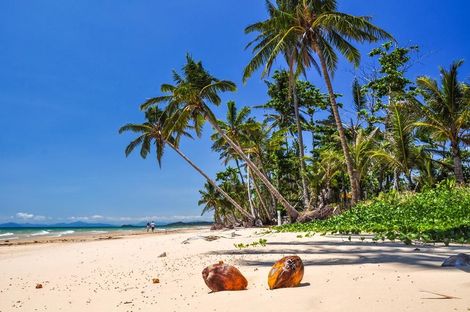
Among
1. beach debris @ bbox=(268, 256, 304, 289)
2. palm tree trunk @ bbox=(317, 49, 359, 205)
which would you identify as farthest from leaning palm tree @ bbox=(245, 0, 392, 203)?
beach debris @ bbox=(268, 256, 304, 289)

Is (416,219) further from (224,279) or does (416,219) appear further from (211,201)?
(211,201)

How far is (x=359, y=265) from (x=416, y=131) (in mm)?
17162

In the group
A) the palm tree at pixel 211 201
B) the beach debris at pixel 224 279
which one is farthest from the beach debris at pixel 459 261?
the palm tree at pixel 211 201

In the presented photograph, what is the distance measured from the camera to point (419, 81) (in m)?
19.6

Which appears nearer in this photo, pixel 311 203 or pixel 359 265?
pixel 359 265

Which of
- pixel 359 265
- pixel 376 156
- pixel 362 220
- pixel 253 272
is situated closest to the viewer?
pixel 359 265

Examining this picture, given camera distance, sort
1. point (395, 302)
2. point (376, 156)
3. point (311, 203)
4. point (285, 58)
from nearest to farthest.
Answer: point (395, 302)
point (376, 156)
point (285, 58)
point (311, 203)

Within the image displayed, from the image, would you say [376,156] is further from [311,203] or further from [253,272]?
[253,272]

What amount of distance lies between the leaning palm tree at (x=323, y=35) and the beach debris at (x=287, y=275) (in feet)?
43.0

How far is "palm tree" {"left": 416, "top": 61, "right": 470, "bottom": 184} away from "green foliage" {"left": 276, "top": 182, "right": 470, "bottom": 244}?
11.1ft

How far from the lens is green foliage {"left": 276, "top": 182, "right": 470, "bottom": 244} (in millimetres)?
7702

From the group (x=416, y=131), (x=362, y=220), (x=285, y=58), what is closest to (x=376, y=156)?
(x=416, y=131)

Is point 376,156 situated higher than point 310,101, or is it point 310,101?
point 310,101

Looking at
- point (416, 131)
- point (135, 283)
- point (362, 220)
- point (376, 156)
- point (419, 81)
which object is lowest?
point (135, 283)
